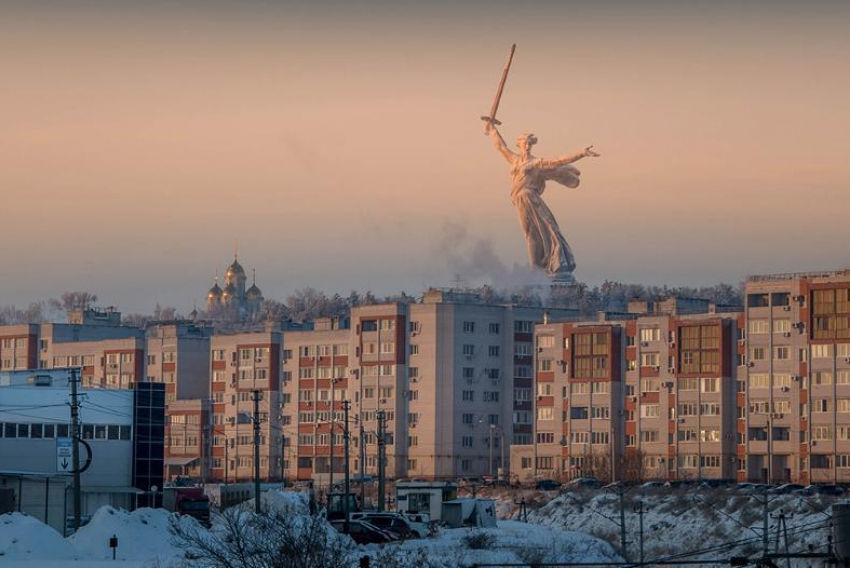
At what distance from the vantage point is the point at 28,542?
56.4 metres

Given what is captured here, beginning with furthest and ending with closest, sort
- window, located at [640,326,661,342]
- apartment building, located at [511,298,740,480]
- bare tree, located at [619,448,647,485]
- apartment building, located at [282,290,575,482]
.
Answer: apartment building, located at [282,290,575,482], window, located at [640,326,661,342], apartment building, located at [511,298,740,480], bare tree, located at [619,448,647,485]

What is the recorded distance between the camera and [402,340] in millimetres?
166125

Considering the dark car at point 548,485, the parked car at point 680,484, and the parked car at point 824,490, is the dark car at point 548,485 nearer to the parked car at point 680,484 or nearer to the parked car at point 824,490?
the parked car at point 680,484

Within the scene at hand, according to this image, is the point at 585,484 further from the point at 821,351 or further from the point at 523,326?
the point at 523,326

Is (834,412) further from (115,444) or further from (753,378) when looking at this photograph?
(115,444)

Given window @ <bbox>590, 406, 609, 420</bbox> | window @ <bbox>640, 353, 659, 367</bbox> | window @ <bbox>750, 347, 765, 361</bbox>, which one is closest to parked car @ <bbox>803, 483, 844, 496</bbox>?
window @ <bbox>750, 347, 765, 361</bbox>

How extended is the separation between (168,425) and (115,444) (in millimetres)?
79373

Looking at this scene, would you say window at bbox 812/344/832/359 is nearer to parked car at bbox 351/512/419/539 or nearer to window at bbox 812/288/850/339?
window at bbox 812/288/850/339

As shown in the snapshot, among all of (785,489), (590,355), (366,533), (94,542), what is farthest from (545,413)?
(94,542)

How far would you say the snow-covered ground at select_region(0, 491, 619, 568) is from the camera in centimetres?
5475

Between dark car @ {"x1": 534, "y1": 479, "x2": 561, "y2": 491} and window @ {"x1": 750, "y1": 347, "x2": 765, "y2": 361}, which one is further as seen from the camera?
window @ {"x1": 750, "y1": 347, "x2": 765, "y2": 361}

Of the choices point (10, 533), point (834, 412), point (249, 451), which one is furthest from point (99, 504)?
point (249, 451)

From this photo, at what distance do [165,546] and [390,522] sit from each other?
59.1 feet

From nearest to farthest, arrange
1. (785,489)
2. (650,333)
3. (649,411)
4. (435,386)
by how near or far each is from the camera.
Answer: (785,489) → (649,411) → (650,333) → (435,386)
